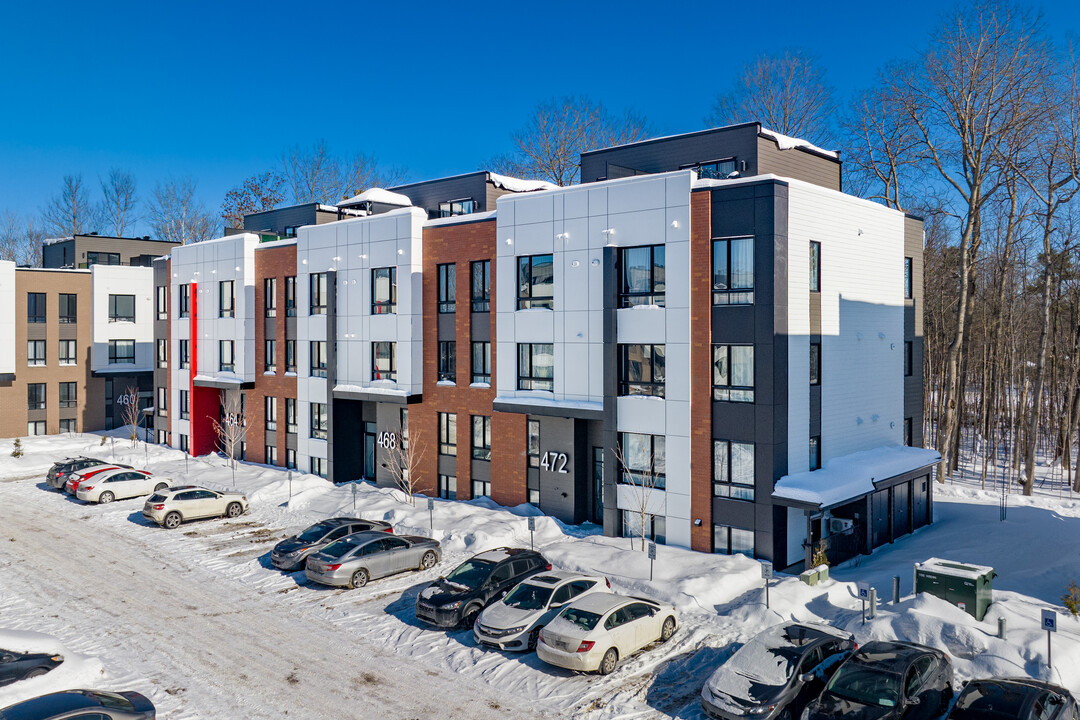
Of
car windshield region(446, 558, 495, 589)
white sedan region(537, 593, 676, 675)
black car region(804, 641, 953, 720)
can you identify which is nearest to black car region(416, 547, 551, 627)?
car windshield region(446, 558, 495, 589)

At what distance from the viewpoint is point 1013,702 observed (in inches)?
506

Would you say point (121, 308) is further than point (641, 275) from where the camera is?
Yes

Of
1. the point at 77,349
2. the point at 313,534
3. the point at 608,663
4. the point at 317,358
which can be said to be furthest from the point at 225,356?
the point at 608,663

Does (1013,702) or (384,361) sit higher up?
(384,361)

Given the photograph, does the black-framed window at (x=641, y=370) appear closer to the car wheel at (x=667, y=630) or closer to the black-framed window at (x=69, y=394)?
the car wheel at (x=667, y=630)

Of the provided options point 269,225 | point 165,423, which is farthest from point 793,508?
point 165,423

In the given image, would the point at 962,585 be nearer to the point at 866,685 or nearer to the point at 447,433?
the point at 866,685

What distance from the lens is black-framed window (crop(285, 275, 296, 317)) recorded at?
132 feet

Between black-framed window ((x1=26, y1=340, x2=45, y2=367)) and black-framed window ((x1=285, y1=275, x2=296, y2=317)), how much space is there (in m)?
27.6

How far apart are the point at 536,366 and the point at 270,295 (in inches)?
750

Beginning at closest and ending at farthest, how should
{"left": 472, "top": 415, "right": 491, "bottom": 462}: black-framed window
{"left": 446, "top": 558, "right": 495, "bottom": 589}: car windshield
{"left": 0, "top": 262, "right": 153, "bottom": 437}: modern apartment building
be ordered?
1. {"left": 446, "top": 558, "right": 495, "bottom": 589}: car windshield
2. {"left": 472, "top": 415, "right": 491, "bottom": 462}: black-framed window
3. {"left": 0, "top": 262, "right": 153, "bottom": 437}: modern apartment building

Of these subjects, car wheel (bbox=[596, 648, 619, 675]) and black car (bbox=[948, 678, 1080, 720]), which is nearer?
black car (bbox=[948, 678, 1080, 720])

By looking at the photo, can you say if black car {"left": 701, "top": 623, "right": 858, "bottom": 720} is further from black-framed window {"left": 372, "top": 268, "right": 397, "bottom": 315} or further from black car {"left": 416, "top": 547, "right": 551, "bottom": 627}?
black-framed window {"left": 372, "top": 268, "right": 397, "bottom": 315}

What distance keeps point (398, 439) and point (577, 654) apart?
833 inches
